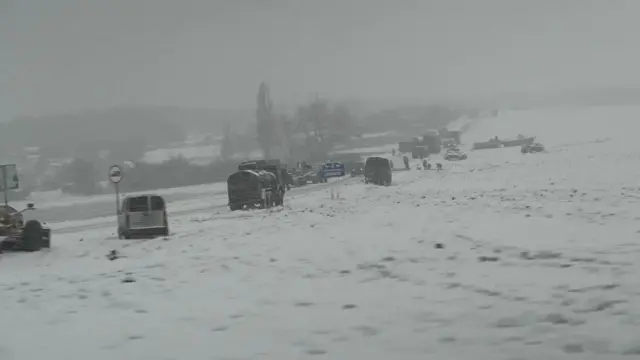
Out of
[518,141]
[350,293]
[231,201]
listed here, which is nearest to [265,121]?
[518,141]

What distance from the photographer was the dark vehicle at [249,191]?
1411 inches

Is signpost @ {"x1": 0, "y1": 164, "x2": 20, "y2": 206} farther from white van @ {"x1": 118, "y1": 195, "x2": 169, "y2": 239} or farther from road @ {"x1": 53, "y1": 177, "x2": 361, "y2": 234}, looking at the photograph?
road @ {"x1": 53, "y1": 177, "x2": 361, "y2": 234}

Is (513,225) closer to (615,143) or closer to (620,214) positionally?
(620,214)

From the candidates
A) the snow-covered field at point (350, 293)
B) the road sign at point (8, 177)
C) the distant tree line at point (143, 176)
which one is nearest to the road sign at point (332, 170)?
the distant tree line at point (143, 176)

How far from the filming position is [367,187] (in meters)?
47.5

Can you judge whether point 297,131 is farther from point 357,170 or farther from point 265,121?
point 357,170

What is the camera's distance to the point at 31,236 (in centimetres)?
1961

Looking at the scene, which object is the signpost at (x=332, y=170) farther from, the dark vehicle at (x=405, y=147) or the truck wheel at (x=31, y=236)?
the truck wheel at (x=31, y=236)

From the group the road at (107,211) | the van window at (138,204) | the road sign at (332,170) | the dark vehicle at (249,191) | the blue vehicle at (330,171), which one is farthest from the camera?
the road sign at (332,170)

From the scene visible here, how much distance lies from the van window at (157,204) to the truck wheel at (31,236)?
4501mm

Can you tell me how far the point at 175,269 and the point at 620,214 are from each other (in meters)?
12.3

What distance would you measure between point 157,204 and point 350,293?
1487cm

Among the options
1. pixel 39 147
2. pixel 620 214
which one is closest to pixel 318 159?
pixel 39 147

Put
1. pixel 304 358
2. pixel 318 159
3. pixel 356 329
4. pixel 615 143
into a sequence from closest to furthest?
pixel 304 358 → pixel 356 329 → pixel 615 143 → pixel 318 159
